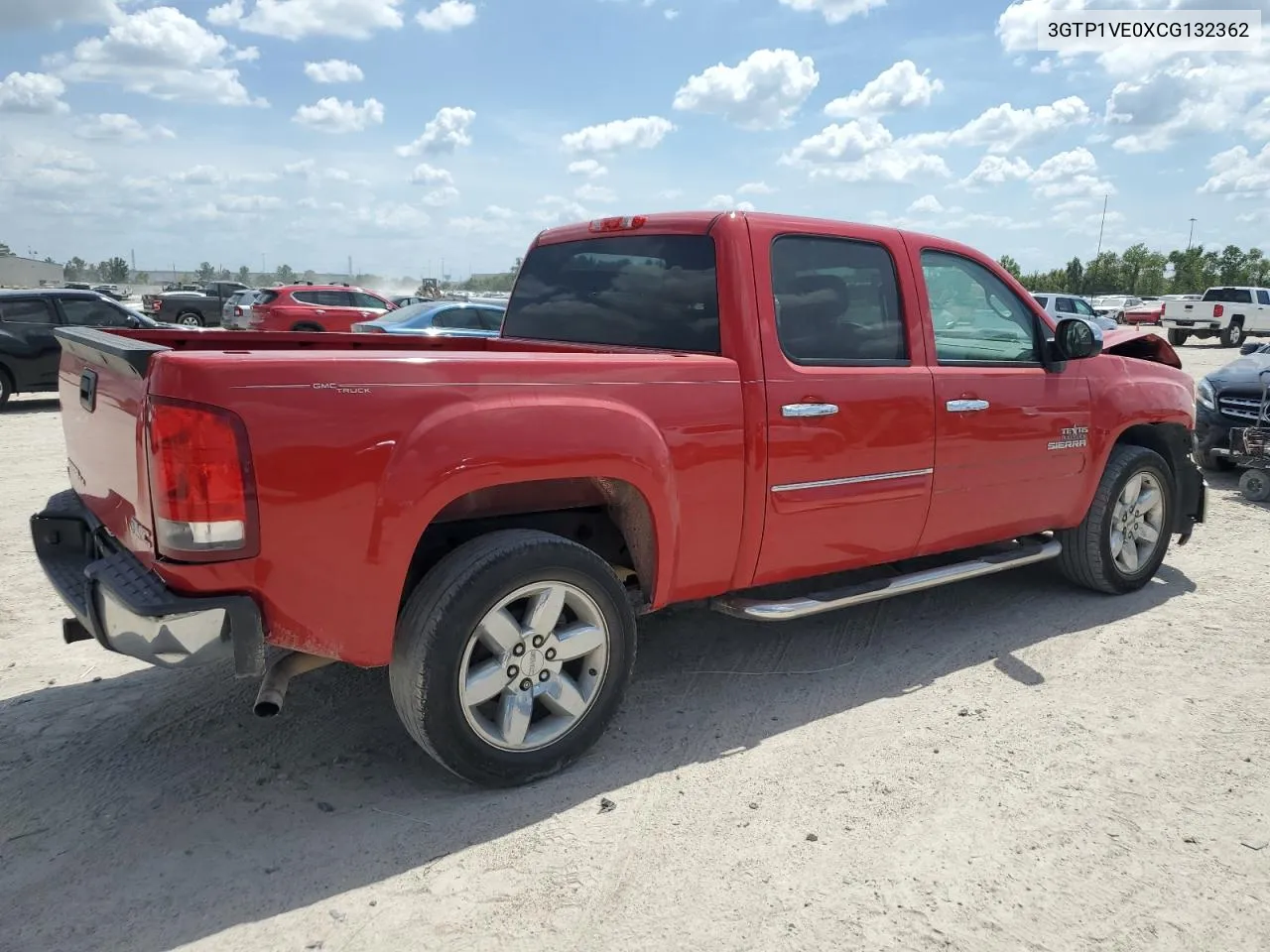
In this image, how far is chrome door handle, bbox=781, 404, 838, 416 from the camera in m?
3.67

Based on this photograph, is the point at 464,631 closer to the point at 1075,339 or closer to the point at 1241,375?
the point at 1075,339

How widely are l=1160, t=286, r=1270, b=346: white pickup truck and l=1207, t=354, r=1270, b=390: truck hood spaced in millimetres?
24630

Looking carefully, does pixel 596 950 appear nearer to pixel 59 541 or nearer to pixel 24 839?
pixel 24 839

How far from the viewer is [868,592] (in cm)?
413

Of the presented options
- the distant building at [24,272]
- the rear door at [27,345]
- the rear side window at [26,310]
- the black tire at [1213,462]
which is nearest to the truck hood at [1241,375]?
the black tire at [1213,462]

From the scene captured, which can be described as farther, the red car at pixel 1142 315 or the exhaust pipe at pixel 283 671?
the red car at pixel 1142 315

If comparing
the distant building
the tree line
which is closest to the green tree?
the distant building

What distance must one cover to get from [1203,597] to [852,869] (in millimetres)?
3743

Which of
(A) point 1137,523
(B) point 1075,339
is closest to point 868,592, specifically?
(B) point 1075,339

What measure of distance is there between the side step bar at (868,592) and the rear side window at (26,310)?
12513mm

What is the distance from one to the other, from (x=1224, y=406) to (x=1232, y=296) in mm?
25941

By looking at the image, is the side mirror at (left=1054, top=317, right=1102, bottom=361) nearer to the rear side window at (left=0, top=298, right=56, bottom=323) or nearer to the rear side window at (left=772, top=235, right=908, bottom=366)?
the rear side window at (left=772, top=235, right=908, bottom=366)

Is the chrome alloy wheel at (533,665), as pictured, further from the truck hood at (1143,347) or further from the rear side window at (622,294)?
the truck hood at (1143,347)

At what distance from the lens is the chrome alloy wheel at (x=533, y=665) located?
3.06m
